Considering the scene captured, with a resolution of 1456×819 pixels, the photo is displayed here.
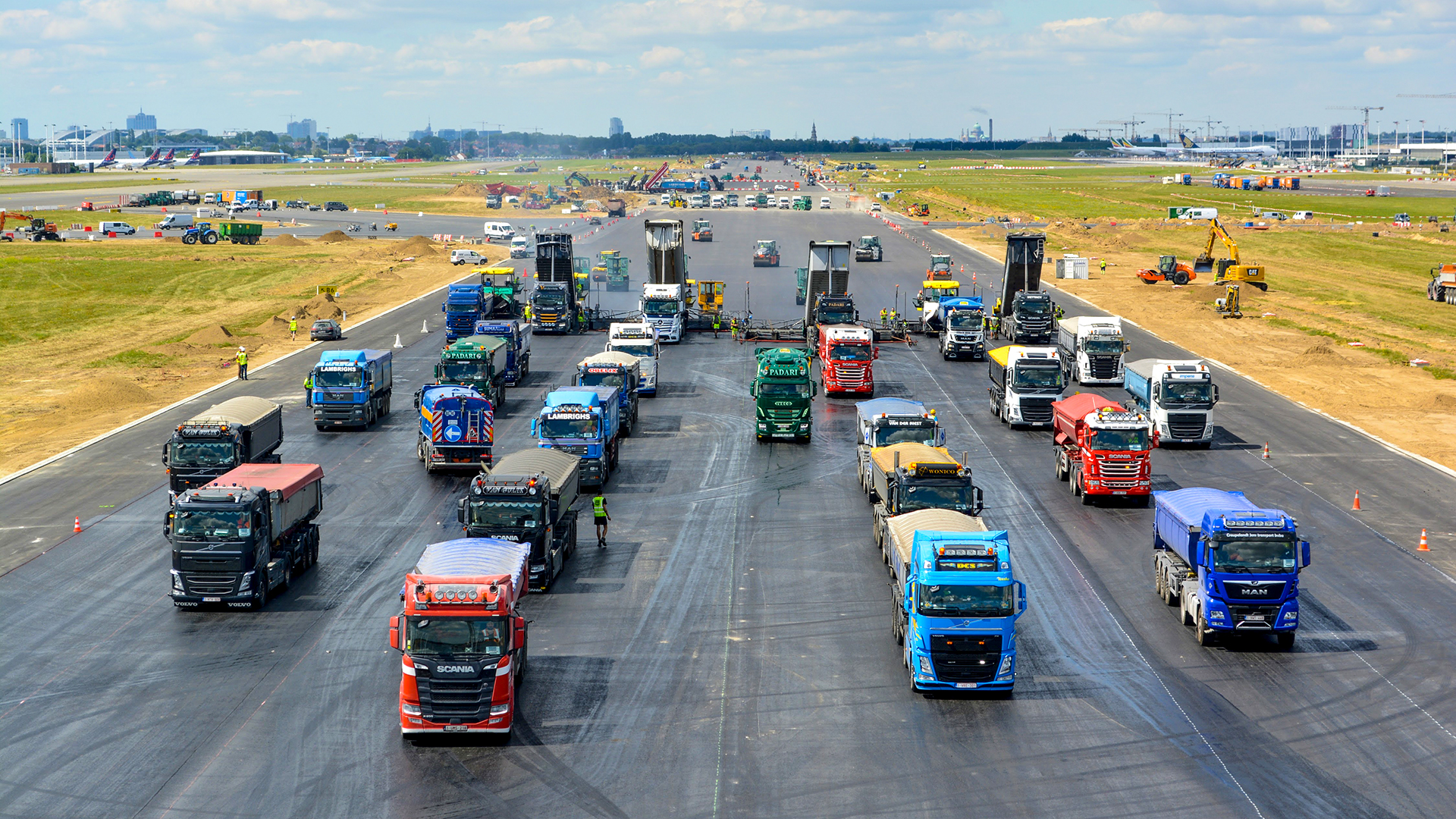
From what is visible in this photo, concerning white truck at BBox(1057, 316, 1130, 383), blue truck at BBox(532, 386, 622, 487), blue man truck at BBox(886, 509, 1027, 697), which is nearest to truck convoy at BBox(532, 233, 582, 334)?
white truck at BBox(1057, 316, 1130, 383)

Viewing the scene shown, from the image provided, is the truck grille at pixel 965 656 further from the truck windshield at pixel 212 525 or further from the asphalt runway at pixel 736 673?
the truck windshield at pixel 212 525

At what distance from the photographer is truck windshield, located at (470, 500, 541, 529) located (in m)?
36.2

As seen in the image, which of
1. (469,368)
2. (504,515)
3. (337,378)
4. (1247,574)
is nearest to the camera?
(1247,574)

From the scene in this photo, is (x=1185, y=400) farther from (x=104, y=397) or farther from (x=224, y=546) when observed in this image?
(x=104, y=397)

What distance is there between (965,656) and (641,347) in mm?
39233

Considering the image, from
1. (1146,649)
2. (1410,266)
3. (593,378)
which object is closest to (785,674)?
(1146,649)

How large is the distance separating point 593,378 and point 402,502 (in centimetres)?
1256

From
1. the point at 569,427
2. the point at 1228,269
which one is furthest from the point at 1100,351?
the point at 1228,269

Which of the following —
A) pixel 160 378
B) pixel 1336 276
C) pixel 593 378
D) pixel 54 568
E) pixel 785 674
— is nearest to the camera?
pixel 785 674

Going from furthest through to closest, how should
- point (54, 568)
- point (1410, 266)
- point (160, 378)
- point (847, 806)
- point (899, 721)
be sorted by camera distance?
point (1410, 266)
point (160, 378)
point (54, 568)
point (899, 721)
point (847, 806)

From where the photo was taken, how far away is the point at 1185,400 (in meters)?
55.0

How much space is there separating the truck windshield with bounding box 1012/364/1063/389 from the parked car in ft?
155

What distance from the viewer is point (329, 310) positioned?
9519cm

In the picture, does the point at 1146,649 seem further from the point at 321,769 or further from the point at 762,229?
the point at 762,229
